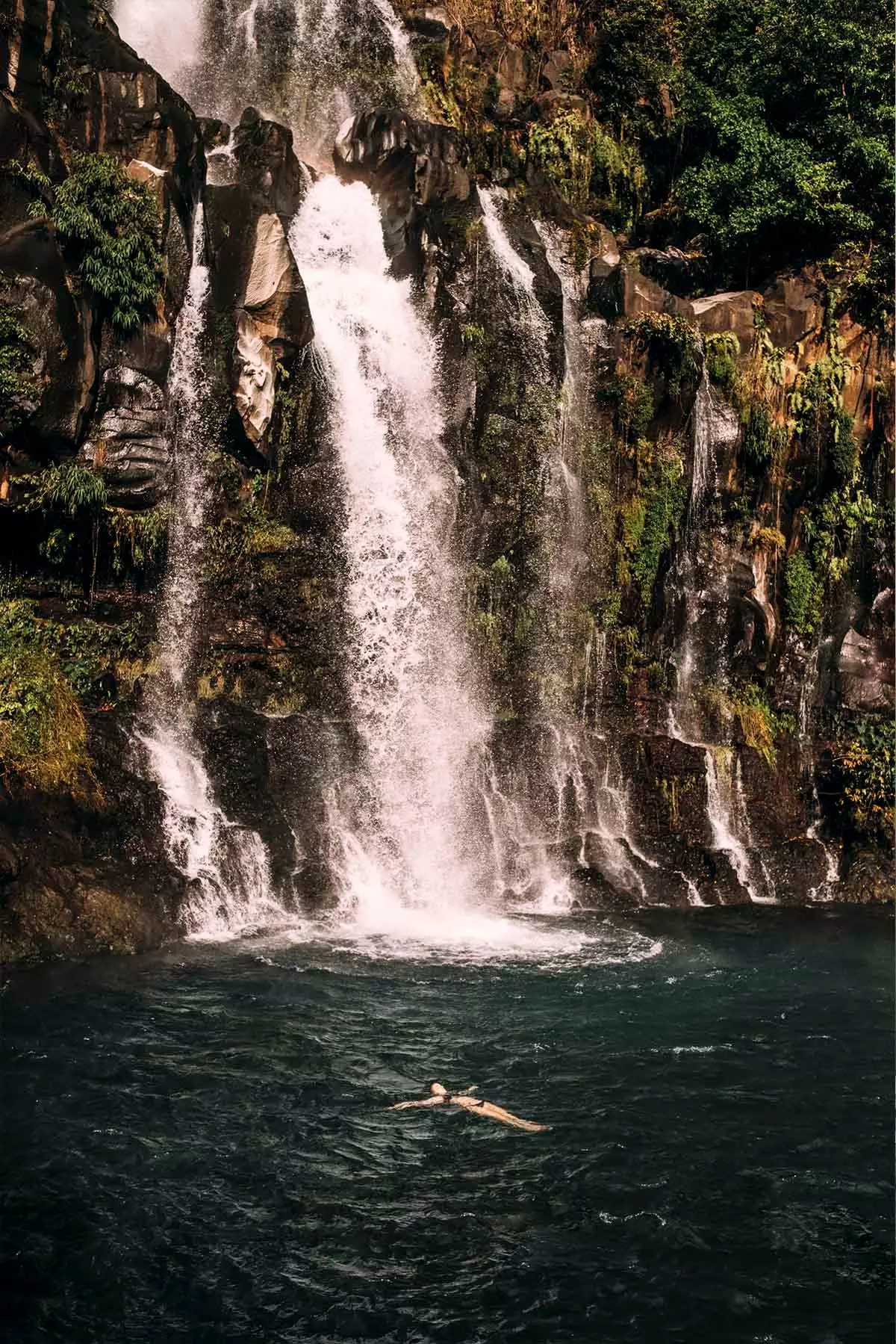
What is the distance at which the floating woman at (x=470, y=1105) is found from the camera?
1091 cm

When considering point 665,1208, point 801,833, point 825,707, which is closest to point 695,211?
point 825,707

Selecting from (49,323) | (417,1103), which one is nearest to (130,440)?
(49,323)

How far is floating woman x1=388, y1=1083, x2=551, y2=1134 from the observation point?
429 inches

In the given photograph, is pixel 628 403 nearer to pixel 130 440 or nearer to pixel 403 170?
pixel 403 170

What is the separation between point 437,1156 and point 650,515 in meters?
15.8

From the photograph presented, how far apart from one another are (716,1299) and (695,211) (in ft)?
80.0

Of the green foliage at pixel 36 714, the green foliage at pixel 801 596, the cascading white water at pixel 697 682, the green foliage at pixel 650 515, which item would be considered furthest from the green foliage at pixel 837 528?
the green foliage at pixel 36 714

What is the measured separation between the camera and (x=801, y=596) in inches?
953

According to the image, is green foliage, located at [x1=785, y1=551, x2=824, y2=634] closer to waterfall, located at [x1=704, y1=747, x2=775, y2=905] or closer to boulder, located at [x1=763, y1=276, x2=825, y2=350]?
waterfall, located at [x1=704, y1=747, x2=775, y2=905]

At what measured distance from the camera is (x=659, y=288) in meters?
24.5

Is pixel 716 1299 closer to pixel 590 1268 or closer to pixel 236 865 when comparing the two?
pixel 590 1268

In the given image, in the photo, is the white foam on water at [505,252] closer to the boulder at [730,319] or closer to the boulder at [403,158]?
the boulder at [403,158]

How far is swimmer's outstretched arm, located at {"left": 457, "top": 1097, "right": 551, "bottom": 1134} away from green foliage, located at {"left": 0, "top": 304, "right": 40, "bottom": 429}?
39.5 feet

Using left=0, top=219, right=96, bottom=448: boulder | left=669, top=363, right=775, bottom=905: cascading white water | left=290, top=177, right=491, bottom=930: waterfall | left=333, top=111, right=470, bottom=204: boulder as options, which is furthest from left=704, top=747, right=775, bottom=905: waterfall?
left=0, top=219, right=96, bottom=448: boulder
